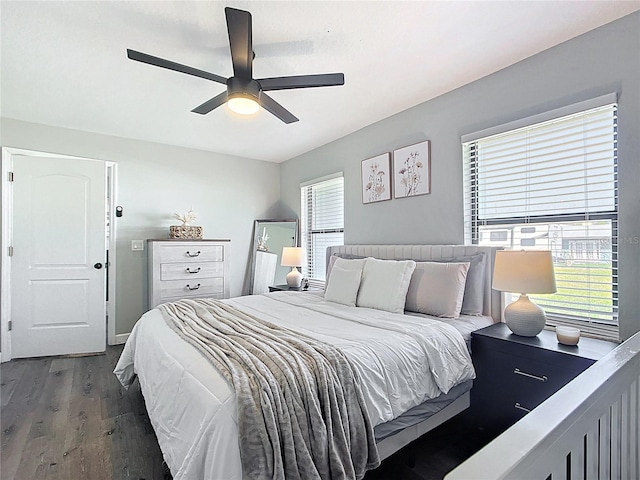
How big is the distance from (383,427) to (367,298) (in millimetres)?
1174

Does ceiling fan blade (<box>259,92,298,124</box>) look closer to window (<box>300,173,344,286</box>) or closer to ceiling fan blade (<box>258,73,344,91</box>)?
ceiling fan blade (<box>258,73,344,91</box>)

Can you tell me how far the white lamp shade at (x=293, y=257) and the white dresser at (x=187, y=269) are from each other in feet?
2.57

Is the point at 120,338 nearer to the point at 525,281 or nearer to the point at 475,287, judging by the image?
the point at 475,287

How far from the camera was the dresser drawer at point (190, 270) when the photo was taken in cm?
388

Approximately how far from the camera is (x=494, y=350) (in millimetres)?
1994

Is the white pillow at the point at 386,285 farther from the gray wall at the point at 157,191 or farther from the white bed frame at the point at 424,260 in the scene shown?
the gray wall at the point at 157,191

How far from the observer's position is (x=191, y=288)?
4.03 m

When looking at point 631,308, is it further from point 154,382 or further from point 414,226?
point 154,382

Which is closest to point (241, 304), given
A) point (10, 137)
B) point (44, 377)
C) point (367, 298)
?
point (367, 298)

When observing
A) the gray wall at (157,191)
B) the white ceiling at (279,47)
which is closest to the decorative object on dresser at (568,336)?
the white ceiling at (279,47)

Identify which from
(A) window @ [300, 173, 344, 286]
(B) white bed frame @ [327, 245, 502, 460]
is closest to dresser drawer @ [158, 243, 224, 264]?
(A) window @ [300, 173, 344, 286]

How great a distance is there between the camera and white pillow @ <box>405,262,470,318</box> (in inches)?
91.6

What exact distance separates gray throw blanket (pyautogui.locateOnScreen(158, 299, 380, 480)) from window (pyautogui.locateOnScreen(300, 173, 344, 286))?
2.66 metres

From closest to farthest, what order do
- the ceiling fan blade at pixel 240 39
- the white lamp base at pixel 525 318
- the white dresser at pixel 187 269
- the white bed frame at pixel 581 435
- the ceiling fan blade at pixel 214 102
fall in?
1. the white bed frame at pixel 581 435
2. the ceiling fan blade at pixel 240 39
3. the white lamp base at pixel 525 318
4. the ceiling fan blade at pixel 214 102
5. the white dresser at pixel 187 269
